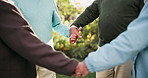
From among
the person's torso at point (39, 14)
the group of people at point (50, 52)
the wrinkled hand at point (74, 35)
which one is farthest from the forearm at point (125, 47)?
the wrinkled hand at point (74, 35)

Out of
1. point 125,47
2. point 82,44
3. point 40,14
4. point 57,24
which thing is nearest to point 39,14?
point 40,14

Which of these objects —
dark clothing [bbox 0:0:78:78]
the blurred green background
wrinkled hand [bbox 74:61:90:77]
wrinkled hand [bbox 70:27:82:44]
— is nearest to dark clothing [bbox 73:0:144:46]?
wrinkled hand [bbox 70:27:82:44]

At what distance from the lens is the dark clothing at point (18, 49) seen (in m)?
1.96

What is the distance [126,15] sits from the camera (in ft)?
10.2

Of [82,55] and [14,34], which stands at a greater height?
[14,34]

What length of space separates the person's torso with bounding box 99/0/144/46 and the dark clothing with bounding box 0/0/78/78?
4.14 ft

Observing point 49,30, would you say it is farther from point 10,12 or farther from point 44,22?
point 10,12

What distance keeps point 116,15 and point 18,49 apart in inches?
60.4

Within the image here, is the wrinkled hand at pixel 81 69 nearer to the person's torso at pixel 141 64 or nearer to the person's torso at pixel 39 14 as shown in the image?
the person's torso at pixel 141 64

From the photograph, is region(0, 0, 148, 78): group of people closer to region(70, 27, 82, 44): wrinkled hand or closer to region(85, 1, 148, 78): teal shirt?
region(85, 1, 148, 78): teal shirt

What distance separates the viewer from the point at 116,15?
10.4 ft

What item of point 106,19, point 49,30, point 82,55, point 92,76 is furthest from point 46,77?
point 82,55

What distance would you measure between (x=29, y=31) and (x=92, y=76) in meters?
3.41

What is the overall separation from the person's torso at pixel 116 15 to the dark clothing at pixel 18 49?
4.14 feet
